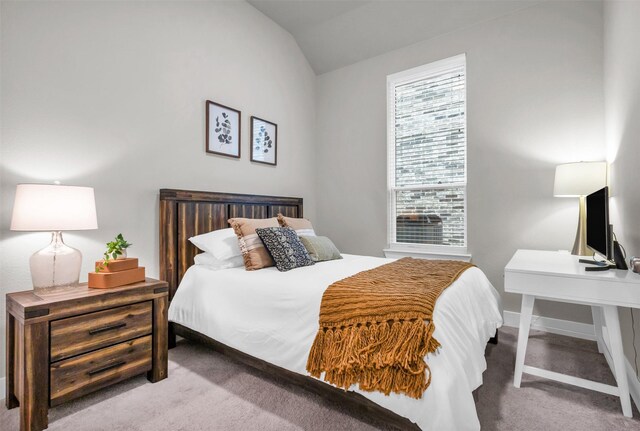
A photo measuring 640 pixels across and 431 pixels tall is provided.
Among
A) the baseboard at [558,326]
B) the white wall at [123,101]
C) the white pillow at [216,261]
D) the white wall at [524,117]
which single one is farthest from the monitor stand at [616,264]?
the white wall at [123,101]

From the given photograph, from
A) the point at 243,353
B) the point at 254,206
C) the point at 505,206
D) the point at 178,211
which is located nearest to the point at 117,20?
the point at 178,211

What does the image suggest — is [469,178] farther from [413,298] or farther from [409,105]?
[413,298]

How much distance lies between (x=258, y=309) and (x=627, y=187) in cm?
247

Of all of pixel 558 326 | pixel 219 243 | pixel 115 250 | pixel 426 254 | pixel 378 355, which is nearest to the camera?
pixel 378 355

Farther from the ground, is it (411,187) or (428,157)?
(428,157)

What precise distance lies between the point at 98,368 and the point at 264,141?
8.33 ft

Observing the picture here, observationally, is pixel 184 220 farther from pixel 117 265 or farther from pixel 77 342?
pixel 77 342

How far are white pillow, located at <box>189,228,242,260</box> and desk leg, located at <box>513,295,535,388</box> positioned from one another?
1996mm

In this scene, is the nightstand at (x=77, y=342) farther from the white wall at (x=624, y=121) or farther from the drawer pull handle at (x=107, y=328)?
the white wall at (x=624, y=121)

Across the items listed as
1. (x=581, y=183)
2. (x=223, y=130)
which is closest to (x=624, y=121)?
(x=581, y=183)

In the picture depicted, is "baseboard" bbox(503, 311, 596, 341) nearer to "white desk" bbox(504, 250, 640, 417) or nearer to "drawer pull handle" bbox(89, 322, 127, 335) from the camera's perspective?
"white desk" bbox(504, 250, 640, 417)

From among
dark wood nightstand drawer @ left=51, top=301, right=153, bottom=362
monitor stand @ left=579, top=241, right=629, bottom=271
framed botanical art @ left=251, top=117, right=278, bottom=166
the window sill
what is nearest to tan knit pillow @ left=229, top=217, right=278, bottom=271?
dark wood nightstand drawer @ left=51, top=301, right=153, bottom=362

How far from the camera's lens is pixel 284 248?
2514 millimetres

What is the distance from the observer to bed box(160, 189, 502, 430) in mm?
1358
